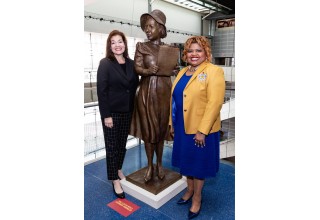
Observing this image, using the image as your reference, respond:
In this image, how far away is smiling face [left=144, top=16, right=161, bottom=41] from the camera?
83.7 inches

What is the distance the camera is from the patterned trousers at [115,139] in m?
2.29

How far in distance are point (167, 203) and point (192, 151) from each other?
0.72 meters

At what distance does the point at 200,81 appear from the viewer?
5.77 feet

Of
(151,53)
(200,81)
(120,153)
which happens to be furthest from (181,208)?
(151,53)

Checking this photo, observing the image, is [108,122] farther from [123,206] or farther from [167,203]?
[167,203]

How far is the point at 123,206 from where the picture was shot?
7.39ft

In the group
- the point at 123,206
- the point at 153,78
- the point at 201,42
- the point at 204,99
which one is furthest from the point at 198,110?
the point at 123,206

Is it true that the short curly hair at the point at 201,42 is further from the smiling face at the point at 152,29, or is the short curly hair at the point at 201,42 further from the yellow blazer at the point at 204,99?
the smiling face at the point at 152,29

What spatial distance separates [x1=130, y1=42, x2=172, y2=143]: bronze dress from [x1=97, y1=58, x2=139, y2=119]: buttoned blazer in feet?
0.29

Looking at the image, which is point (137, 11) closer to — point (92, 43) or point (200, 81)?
point (92, 43)

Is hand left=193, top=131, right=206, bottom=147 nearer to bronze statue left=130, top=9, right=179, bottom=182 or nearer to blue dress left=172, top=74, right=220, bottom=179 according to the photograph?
blue dress left=172, top=74, right=220, bottom=179

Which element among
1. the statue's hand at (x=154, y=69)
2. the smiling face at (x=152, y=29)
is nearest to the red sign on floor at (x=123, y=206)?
the statue's hand at (x=154, y=69)

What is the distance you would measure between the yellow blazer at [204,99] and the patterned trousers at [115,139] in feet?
2.37

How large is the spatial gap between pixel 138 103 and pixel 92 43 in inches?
62.3
